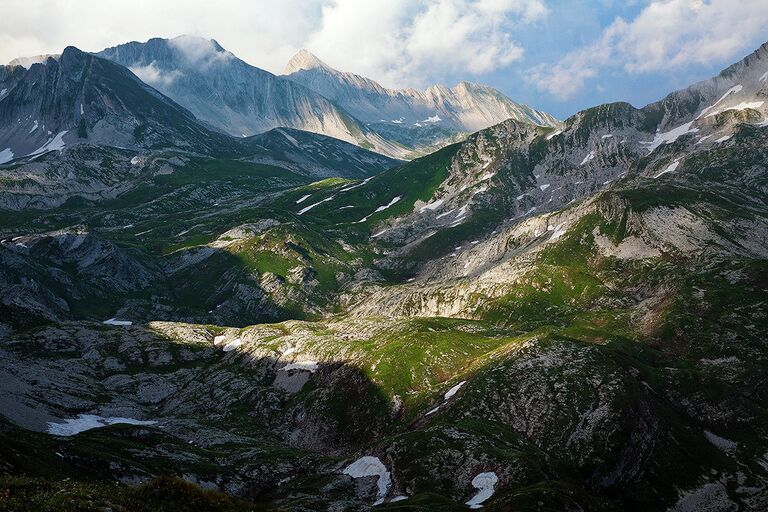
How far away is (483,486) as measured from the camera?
80.4 m

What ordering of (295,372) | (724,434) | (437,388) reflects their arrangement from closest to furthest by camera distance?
(724,434) → (437,388) → (295,372)

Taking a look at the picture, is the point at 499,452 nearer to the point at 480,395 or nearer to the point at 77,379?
the point at 480,395

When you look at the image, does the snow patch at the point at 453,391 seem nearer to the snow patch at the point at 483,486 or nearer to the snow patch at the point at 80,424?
the snow patch at the point at 483,486

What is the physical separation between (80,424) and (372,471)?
66197 millimetres

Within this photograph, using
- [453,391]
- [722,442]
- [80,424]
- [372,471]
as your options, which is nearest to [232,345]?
[80,424]

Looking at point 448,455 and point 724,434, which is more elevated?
point 448,455

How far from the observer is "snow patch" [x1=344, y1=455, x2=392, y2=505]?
8425 cm

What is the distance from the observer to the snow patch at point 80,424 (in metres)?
107

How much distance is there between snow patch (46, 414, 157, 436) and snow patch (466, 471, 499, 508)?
246 ft

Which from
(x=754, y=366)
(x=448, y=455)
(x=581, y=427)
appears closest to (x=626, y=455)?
(x=581, y=427)

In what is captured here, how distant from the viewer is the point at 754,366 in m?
142

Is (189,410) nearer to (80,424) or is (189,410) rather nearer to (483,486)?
(80,424)

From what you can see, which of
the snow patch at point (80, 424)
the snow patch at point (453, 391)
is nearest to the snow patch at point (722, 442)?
the snow patch at point (453, 391)

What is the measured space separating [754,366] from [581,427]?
71.0m
